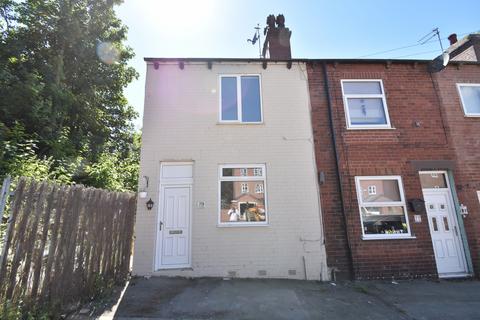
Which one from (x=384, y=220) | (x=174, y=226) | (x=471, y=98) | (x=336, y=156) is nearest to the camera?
(x=174, y=226)

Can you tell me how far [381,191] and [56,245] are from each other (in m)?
7.65

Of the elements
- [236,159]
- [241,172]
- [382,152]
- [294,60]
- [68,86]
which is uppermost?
[68,86]

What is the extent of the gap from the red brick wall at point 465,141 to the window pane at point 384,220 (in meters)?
1.82

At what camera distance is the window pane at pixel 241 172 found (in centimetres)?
706

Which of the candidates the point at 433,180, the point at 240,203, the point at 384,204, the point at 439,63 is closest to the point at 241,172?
the point at 240,203

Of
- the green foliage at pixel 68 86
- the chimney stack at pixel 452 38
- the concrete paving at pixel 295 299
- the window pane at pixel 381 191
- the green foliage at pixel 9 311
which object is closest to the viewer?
the green foliage at pixel 9 311

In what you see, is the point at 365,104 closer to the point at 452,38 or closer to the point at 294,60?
the point at 294,60

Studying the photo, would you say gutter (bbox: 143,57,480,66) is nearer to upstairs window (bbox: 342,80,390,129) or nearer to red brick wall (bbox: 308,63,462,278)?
red brick wall (bbox: 308,63,462,278)

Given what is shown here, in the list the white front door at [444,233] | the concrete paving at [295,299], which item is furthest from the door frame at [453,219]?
the concrete paving at [295,299]

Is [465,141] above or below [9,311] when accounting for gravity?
above

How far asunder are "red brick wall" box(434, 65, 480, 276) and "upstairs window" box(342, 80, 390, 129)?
1948mm

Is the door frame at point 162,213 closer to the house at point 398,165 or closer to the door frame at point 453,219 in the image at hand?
the house at point 398,165

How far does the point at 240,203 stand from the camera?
689 cm

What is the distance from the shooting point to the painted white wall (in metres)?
6.43
